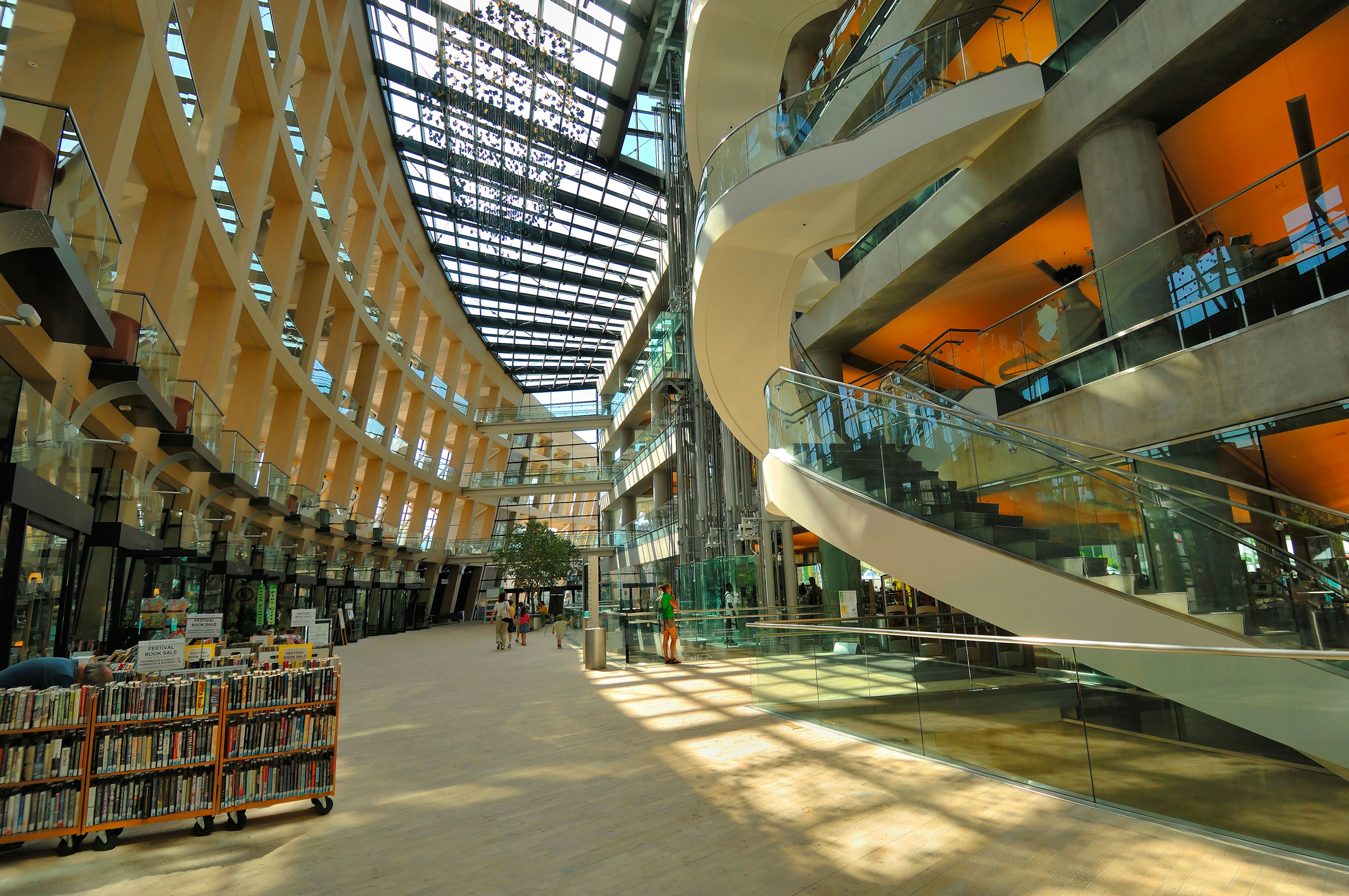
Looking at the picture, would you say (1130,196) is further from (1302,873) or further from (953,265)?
(1302,873)

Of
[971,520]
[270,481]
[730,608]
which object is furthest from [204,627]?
[730,608]

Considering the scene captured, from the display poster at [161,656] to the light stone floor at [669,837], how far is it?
4.79ft

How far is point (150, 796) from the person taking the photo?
435 cm

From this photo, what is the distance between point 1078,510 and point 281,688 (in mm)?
6239

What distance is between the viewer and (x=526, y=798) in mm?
4988

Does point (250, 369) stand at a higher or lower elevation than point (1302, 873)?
higher

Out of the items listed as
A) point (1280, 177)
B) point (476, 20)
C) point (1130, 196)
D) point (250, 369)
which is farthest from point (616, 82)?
point (1280, 177)

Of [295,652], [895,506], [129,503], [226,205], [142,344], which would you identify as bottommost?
[295,652]

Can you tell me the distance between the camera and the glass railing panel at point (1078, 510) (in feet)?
17.2

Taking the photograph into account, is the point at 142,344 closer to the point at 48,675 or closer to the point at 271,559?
the point at 48,675

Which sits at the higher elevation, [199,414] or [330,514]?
[199,414]

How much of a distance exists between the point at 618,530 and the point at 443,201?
54.1ft

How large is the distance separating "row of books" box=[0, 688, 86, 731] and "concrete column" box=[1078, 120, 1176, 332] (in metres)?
9.52

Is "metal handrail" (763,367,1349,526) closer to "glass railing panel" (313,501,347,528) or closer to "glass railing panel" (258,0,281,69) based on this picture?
"glass railing panel" (258,0,281,69)
